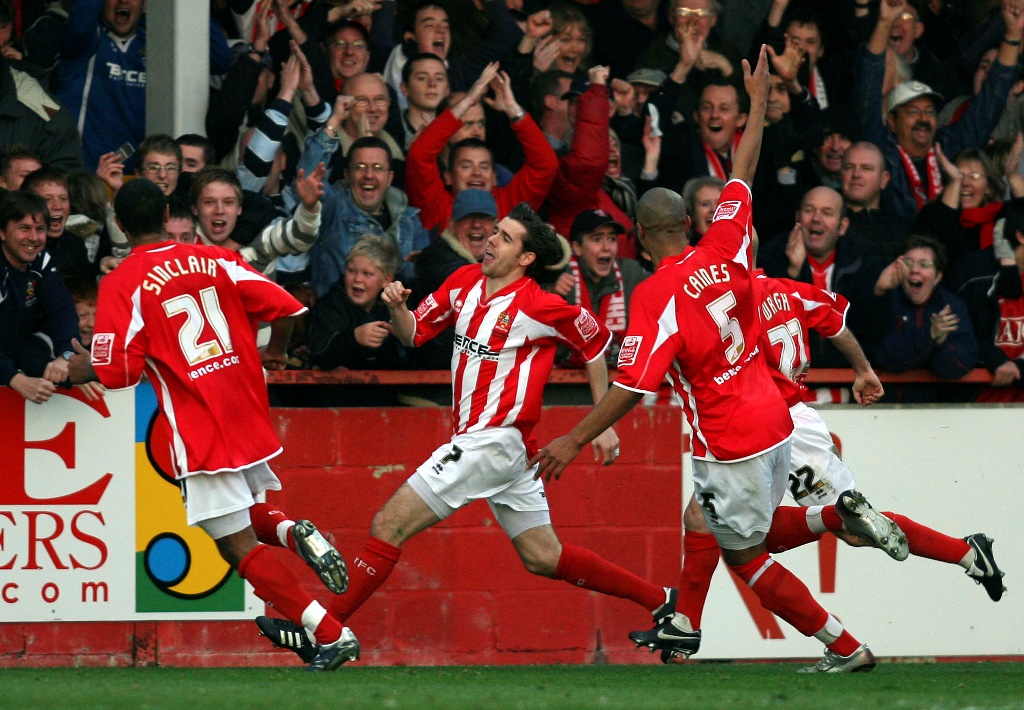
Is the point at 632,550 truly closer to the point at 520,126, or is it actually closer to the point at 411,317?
the point at 411,317

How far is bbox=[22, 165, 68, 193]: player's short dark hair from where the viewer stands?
7.77 meters

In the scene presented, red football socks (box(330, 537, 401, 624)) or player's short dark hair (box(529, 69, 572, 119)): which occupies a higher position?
player's short dark hair (box(529, 69, 572, 119))

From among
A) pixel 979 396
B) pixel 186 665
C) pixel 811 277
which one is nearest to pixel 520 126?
pixel 811 277

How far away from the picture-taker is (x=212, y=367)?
5.82 m

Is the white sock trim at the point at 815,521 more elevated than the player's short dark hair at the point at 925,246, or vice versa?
the player's short dark hair at the point at 925,246

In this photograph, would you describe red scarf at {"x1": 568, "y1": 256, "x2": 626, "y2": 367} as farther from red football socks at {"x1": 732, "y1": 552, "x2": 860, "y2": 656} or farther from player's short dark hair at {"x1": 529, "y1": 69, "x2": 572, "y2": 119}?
red football socks at {"x1": 732, "y1": 552, "x2": 860, "y2": 656}

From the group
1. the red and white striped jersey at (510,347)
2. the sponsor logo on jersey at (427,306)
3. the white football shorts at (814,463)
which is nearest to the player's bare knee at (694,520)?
the white football shorts at (814,463)

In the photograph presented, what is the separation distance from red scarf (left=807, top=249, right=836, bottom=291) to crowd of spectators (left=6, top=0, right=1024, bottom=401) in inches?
0.5

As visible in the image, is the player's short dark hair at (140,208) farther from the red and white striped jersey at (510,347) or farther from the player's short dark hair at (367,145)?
the player's short dark hair at (367,145)

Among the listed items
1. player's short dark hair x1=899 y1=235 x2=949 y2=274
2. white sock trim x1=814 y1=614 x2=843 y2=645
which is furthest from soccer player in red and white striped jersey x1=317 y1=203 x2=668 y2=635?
player's short dark hair x1=899 y1=235 x2=949 y2=274

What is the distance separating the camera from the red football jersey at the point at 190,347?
573 centimetres

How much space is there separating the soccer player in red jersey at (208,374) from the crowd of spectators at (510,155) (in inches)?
53.2

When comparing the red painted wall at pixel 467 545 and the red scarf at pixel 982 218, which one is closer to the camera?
the red painted wall at pixel 467 545

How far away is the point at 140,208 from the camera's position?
5.82 m
